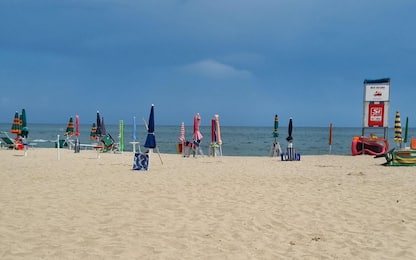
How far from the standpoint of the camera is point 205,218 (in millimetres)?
5215

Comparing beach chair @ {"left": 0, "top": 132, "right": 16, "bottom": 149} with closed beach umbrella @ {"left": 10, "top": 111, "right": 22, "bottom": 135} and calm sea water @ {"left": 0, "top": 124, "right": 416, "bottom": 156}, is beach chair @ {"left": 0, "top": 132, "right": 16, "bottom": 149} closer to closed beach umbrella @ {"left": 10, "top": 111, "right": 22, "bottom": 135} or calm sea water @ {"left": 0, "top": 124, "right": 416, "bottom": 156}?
calm sea water @ {"left": 0, "top": 124, "right": 416, "bottom": 156}

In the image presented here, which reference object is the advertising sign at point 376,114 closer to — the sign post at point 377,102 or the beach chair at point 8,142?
the sign post at point 377,102

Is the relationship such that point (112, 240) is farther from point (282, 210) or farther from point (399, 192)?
point (399, 192)

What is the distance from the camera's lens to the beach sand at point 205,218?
12.8 feet

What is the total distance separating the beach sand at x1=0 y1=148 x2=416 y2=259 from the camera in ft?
12.8

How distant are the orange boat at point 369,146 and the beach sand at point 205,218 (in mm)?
9181

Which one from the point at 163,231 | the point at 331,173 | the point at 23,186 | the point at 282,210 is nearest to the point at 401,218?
the point at 282,210

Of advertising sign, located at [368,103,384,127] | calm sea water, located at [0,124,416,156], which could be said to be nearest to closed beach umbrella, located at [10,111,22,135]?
calm sea water, located at [0,124,416,156]

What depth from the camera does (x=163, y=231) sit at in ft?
14.9

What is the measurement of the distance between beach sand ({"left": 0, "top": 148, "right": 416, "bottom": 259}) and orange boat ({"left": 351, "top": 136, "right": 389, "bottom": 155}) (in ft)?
30.1

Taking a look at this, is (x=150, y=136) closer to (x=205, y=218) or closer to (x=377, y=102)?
(x=205, y=218)

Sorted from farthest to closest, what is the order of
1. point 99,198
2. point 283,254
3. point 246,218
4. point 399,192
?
point 399,192
point 99,198
point 246,218
point 283,254

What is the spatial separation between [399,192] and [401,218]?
2.30 metres

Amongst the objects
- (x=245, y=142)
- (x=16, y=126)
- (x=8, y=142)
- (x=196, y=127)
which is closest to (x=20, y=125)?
(x=16, y=126)
